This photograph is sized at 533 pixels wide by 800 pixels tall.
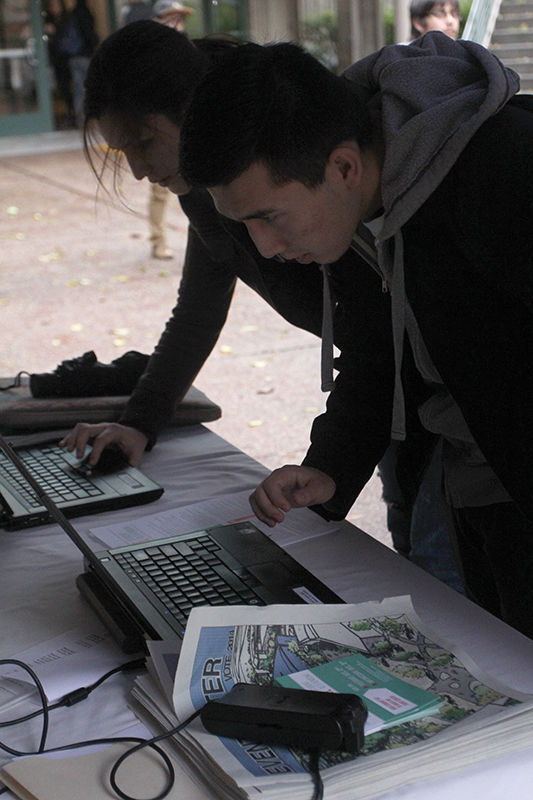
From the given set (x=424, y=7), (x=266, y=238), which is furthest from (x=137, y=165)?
(x=424, y=7)

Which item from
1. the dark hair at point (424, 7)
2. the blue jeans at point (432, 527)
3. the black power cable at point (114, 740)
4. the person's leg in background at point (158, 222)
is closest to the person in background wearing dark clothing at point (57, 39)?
the person's leg in background at point (158, 222)

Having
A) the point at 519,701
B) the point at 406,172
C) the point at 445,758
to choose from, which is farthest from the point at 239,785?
the point at 406,172

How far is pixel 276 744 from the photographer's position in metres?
1.04

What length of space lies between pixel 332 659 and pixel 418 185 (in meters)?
0.61

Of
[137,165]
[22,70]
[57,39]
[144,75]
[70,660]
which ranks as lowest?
[22,70]

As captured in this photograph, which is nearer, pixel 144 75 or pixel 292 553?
pixel 292 553

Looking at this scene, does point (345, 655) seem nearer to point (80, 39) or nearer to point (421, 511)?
point (421, 511)

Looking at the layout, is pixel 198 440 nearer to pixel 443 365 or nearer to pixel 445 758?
pixel 443 365

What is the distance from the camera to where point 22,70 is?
1260cm

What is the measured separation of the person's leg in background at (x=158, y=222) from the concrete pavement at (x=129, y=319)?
4.2 inches

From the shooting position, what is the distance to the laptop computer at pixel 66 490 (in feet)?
5.74

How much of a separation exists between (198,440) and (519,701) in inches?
46.0

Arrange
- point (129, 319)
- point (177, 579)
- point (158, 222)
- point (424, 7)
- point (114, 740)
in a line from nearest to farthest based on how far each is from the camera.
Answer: point (114, 740) < point (177, 579) < point (424, 7) < point (129, 319) < point (158, 222)

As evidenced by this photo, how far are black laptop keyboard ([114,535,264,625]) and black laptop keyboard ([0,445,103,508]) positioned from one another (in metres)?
0.32
